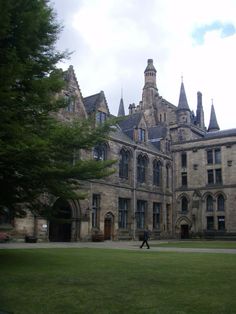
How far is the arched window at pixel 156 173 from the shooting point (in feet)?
153

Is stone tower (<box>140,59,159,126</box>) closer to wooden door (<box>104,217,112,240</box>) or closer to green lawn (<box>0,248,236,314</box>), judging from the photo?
wooden door (<box>104,217,112,240</box>)

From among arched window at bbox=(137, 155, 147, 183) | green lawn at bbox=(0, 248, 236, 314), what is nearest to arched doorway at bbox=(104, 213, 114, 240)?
arched window at bbox=(137, 155, 147, 183)

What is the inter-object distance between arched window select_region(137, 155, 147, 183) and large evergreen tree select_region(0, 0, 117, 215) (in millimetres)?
29627

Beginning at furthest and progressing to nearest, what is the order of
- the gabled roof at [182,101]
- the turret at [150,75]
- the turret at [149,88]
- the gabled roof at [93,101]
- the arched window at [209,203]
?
the turret at [150,75] → the turret at [149,88] → the gabled roof at [182,101] → the arched window at [209,203] → the gabled roof at [93,101]

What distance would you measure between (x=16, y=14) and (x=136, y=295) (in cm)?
813

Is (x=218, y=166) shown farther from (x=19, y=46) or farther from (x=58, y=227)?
(x=19, y=46)

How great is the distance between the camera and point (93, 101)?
3866 cm

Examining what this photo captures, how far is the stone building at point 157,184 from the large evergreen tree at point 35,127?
20.9m

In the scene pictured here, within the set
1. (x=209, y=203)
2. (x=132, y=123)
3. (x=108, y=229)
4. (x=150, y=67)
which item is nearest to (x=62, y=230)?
(x=108, y=229)

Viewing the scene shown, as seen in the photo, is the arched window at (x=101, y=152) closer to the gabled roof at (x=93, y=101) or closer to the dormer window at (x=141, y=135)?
the gabled roof at (x=93, y=101)

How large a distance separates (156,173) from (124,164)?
695cm

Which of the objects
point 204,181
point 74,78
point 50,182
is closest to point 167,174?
point 204,181

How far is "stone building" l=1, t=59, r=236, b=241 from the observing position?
36.4 meters

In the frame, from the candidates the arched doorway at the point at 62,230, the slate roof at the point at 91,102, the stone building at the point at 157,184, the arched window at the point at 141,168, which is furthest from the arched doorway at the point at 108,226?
the slate roof at the point at 91,102
